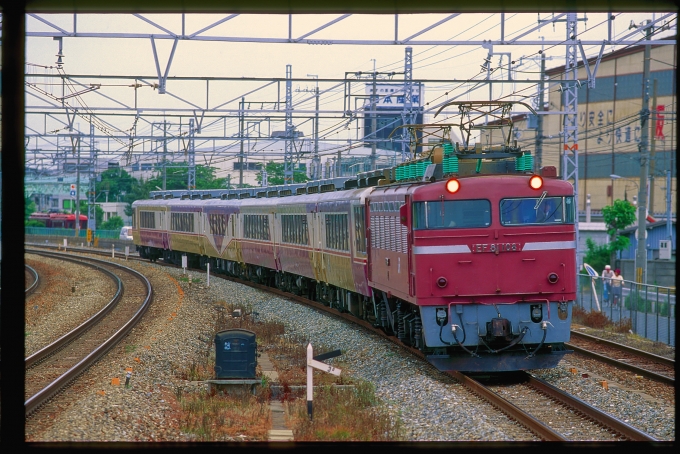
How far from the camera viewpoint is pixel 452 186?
12391 mm

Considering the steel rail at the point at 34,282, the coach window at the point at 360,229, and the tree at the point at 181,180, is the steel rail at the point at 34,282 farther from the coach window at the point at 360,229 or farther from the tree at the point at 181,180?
the tree at the point at 181,180

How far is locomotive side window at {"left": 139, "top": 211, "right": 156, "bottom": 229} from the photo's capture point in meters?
45.5

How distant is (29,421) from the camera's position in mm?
9898

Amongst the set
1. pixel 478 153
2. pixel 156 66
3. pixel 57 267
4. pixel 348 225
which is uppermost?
pixel 156 66

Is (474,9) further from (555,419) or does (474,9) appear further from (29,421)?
(29,421)

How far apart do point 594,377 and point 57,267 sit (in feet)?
108

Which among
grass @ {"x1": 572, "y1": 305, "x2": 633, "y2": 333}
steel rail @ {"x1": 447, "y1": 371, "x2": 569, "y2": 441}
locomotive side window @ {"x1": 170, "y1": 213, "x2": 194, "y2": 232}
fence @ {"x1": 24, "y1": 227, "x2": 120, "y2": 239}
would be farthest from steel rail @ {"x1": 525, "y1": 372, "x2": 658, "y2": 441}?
fence @ {"x1": 24, "y1": 227, "x2": 120, "y2": 239}

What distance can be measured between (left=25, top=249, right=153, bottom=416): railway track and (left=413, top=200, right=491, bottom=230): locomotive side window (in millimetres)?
5303

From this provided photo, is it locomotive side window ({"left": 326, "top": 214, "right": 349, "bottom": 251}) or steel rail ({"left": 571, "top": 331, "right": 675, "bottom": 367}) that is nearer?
steel rail ({"left": 571, "top": 331, "right": 675, "bottom": 367})

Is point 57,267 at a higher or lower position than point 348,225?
lower

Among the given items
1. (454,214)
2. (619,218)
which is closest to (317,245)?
(454,214)

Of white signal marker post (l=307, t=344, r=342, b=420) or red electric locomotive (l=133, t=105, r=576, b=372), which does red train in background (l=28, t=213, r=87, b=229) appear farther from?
white signal marker post (l=307, t=344, r=342, b=420)

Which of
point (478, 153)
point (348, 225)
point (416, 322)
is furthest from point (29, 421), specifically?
point (348, 225)

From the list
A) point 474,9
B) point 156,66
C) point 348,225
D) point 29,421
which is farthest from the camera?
point 156,66
